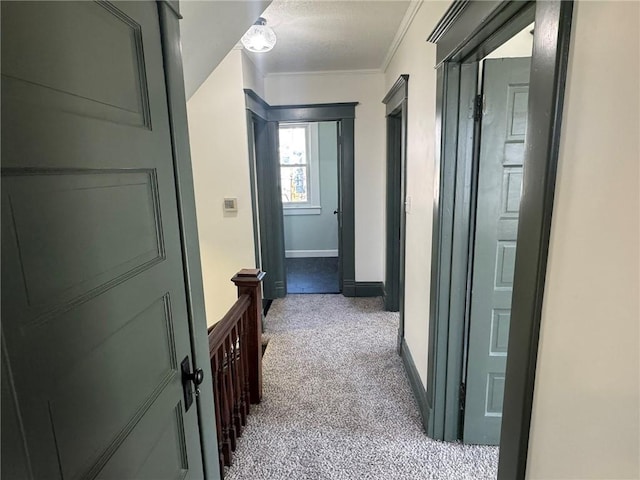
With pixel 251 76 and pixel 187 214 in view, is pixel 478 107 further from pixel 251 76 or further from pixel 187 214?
pixel 251 76

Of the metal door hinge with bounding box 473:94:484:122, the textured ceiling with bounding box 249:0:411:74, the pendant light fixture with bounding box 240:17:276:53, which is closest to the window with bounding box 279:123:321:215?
the textured ceiling with bounding box 249:0:411:74

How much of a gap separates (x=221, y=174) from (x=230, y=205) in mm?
281

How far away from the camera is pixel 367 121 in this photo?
3936mm

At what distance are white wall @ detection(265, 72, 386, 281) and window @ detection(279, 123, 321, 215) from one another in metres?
1.78

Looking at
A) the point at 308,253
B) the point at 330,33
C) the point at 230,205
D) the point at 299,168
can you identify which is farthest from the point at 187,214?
the point at 308,253

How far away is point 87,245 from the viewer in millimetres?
652

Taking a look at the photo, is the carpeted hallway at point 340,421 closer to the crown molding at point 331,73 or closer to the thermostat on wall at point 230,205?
the thermostat on wall at point 230,205

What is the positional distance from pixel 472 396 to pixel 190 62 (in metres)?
2.13

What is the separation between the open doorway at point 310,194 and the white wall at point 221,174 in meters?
2.11

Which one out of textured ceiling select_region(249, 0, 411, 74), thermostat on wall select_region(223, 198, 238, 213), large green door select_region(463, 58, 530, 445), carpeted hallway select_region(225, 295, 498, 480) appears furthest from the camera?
thermostat on wall select_region(223, 198, 238, 213)

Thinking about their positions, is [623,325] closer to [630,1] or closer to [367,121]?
[630,1]

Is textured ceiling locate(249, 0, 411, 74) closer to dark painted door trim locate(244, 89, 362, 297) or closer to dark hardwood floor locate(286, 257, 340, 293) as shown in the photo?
dark painted door trim locate(244, 89, 362, 297)

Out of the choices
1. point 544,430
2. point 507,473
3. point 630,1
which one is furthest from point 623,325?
point 507,473

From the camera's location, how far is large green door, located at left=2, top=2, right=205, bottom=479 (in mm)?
506
